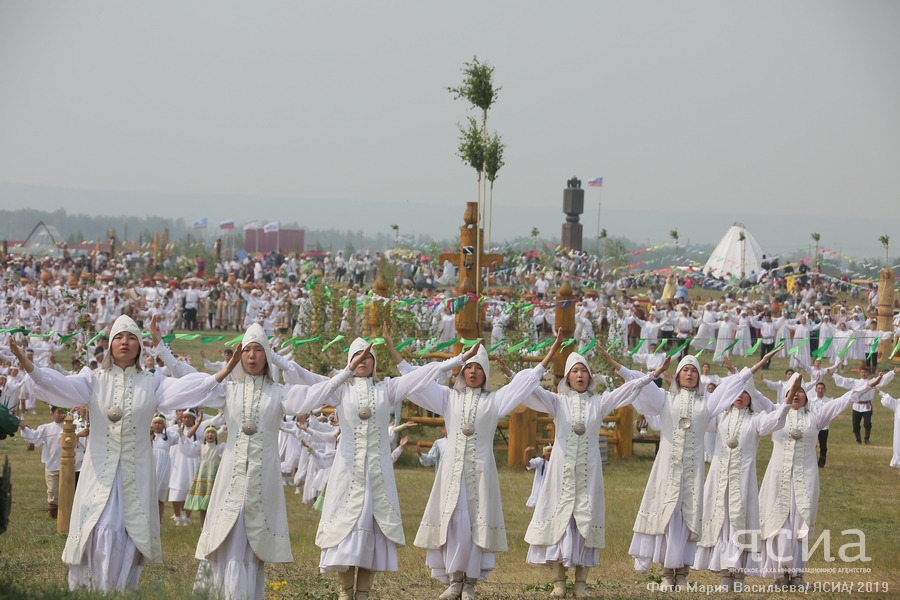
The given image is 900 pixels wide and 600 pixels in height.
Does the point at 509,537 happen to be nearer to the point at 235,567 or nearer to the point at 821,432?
the point at 235,567

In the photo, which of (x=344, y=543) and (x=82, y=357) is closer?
(x=344, y=543)

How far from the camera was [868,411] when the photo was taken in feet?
68.3

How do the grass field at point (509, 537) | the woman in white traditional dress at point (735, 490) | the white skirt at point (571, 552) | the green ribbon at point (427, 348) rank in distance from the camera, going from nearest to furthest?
the white skirt at point (571, 552) < the grass field at point (509, 537) < the woman in white traditional dress at point (735, 490) < the green ribbon at point (427, 348)

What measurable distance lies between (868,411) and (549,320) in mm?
10690

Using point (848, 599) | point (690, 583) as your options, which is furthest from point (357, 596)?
point (848, 599)

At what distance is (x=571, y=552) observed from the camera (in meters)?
9.62

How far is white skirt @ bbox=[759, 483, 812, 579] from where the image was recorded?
1077 cm

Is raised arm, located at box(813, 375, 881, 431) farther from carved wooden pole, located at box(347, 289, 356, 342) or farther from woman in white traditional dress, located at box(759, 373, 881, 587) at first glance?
carved wooden pole, located at box(347, 289, 356, 342)

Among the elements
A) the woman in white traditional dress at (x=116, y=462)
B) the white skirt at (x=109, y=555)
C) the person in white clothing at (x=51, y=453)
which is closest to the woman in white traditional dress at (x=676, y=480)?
the woman in white traditional dress at (x=116, y=462)

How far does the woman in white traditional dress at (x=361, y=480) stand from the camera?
8930mm

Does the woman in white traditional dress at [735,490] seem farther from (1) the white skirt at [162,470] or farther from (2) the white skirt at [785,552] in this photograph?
(1) the white skirt at [162,470]

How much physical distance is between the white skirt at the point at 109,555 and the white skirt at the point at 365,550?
5.03ft

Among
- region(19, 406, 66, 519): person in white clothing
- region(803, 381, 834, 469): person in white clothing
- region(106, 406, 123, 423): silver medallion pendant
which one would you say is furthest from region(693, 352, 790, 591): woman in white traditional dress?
region(19, 406, 66, 519): person in white clothing

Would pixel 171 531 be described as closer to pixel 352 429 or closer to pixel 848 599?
pixel 352 429
